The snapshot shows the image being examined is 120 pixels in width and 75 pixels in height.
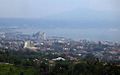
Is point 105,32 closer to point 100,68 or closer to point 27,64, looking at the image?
point 27,64

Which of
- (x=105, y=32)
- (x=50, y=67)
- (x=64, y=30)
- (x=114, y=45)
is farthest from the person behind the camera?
(x=64, y=30)

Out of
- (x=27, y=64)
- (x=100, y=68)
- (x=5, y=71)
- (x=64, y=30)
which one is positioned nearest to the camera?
(x=100, y=68)

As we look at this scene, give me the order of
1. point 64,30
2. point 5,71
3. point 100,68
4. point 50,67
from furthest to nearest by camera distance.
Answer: point 64,30 < point 50,67 < point 5,71 < point 100,68

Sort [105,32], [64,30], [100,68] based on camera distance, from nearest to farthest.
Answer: [100,68] < [105,32] < [64,30]

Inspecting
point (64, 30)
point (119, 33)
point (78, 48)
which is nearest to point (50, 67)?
point (78, 48)

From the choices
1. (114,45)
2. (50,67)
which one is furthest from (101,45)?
(50,67)

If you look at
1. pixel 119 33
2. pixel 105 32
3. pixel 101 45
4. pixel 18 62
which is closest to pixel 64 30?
pixel 105 32

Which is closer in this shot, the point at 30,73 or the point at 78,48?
the point at 30,73

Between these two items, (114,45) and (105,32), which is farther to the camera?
(105,32)

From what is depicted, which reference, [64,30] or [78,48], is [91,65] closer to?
[78,48]
